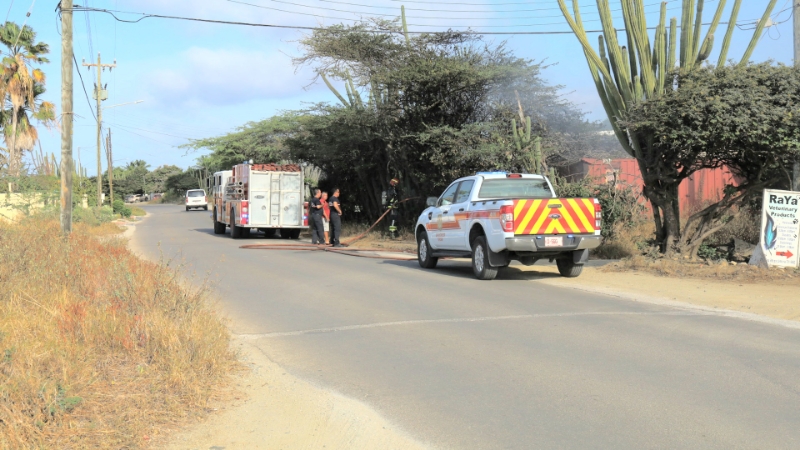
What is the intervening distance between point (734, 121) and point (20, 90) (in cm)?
2914

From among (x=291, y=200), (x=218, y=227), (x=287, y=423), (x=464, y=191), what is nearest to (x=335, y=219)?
(x=291, y=200)

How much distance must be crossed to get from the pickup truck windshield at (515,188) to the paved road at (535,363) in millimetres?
2378

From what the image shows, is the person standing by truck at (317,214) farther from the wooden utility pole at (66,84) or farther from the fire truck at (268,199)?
the wooden utility pole at (66,84)

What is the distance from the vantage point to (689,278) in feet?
42.3

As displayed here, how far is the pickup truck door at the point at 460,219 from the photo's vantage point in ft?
45.2

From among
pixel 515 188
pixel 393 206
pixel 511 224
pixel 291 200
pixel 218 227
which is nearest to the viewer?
pixel 511 224

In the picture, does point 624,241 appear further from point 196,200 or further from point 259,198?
point 196,200

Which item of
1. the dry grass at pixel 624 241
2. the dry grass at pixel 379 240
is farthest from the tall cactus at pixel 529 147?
the dry grass at pixel 379 240

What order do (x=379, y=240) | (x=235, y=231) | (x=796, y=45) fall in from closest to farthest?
1. (x=796, y=45)
2. (x=379, y=240)
3. (x=235, y=231)

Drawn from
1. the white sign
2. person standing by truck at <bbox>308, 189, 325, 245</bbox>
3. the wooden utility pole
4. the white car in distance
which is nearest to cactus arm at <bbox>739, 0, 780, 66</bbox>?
the white sign

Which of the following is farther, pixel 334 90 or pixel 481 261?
pixel 334 90

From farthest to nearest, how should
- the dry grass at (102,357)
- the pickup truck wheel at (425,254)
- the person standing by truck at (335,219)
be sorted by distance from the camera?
1. the person standing by truck at (335,219)
2. the pickup truck wheel at (425,254)
3. the dry grass at (102,357)

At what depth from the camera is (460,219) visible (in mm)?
13938

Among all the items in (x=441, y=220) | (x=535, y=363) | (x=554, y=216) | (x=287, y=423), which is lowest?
(x=287, y=423)
